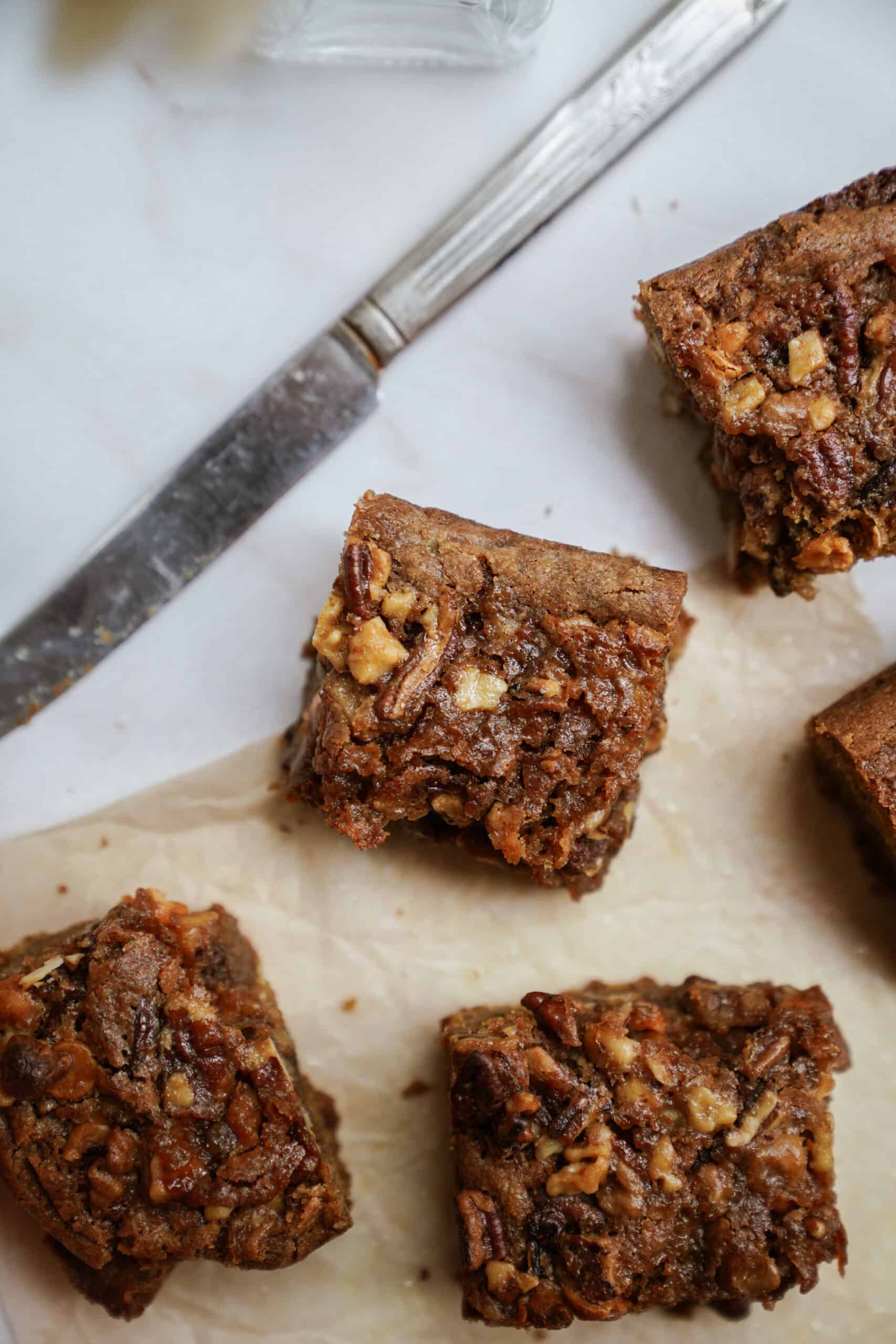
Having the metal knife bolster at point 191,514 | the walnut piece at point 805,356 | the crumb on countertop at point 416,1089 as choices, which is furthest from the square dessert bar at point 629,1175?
the walnut piece at point 805,356

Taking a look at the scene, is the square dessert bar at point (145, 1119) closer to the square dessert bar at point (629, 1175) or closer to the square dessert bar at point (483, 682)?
the square dessert bar at point (629, 1175)

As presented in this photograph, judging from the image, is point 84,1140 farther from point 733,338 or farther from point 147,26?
point 147,26

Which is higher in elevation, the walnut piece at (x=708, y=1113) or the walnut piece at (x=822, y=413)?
the walnut piece at (x=822, y=413)

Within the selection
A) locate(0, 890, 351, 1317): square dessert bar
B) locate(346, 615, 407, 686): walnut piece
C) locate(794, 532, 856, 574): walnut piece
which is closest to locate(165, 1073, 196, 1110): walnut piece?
locate(0, 890, 351, 1317): square dessert bar

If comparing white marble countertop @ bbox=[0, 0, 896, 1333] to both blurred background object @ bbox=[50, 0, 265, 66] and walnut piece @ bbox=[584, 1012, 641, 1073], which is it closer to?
blurred background object @ bbox=[50, 0, 265, 66]

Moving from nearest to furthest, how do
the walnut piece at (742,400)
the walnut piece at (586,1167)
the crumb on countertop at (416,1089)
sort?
the walnut piece at (586,1167) < the walnut piece at (742,400) < the crumb on countertop at (416,1089)

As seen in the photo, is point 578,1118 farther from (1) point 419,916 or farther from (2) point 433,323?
(2) point 433,323

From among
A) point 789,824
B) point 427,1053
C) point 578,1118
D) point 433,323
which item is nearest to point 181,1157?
point 427,1053

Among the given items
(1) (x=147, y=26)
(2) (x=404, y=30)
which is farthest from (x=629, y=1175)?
(1) (x=147, y=26)
